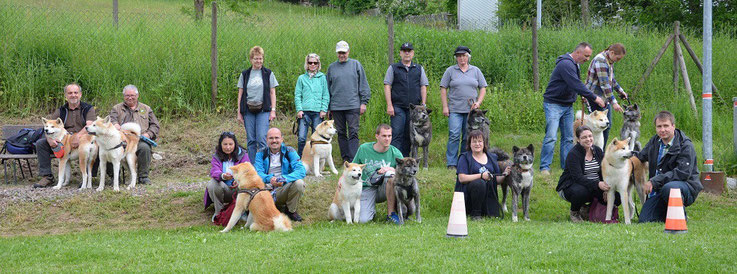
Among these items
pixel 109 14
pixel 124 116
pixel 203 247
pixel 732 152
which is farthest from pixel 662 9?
pixel 203 247

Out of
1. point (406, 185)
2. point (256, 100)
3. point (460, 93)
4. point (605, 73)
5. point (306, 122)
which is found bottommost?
point (406, 185)

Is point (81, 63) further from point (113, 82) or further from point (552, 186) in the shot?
point (552, 186)

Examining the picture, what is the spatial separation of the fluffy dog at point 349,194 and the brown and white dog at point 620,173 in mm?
2662

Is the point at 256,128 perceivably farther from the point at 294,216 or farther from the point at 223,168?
the point at 294,216

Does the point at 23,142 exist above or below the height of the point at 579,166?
above

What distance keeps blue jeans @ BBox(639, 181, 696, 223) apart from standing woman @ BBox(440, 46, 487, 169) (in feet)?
9.80

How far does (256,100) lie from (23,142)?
3.40 metres

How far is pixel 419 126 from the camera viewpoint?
10031 millimetres

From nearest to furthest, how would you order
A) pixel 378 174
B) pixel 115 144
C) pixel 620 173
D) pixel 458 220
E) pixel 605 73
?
1. pixel 458 220
2. pixel 620 173
3. pixel 378 174
4. pixel 115 144
5. pixel 605 73

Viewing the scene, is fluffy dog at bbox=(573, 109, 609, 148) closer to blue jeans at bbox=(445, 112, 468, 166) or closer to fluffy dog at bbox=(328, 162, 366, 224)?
blue jeans at bbox=(445, 112, 468, 166)

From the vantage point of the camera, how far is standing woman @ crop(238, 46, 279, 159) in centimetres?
1008

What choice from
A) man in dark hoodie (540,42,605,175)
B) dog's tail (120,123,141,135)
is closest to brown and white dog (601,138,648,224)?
man in dark hoodie (540,42,605,175)

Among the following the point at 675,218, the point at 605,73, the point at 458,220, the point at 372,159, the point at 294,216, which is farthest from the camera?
the point at 605,73

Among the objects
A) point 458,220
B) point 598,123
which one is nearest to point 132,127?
point 458,220
